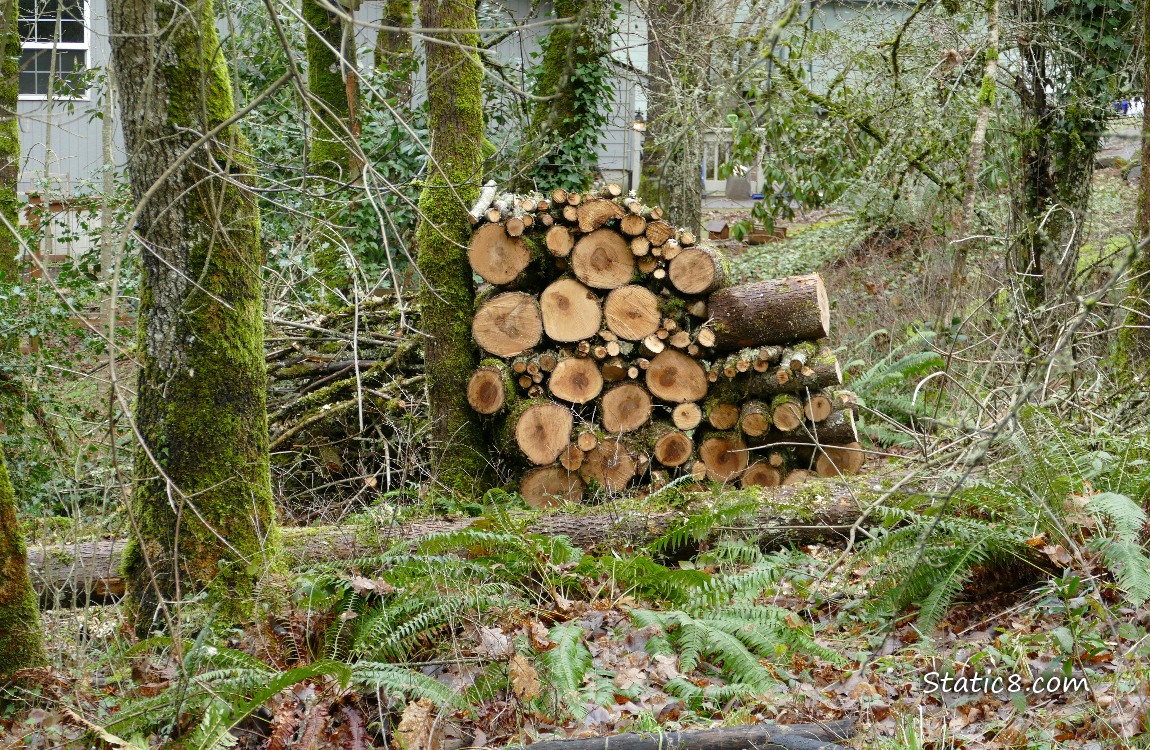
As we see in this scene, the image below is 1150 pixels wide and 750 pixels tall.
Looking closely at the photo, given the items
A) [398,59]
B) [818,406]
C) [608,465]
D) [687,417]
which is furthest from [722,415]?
[398,59]

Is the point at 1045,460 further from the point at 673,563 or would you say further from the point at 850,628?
the point at 673,563

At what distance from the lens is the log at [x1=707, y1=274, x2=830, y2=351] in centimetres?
668

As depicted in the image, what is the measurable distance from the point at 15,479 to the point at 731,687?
5.36m

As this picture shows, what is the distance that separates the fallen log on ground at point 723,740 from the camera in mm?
2959

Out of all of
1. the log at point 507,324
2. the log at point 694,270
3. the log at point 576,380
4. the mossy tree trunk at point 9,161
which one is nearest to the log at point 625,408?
the log at point 576,380

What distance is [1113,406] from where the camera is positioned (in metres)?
5.17

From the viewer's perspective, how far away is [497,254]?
6.61m

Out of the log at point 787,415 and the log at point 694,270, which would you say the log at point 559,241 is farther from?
the log at point 787,415

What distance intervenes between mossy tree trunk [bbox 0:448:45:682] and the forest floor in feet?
0.47

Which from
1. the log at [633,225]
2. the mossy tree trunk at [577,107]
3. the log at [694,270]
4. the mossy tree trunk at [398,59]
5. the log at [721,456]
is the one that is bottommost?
the log at [721,456]

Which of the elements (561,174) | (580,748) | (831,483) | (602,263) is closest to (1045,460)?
(831,483)

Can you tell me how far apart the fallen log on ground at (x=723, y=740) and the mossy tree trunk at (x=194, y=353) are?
198 cm

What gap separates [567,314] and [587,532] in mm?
1814

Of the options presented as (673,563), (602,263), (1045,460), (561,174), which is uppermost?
(561,174)
